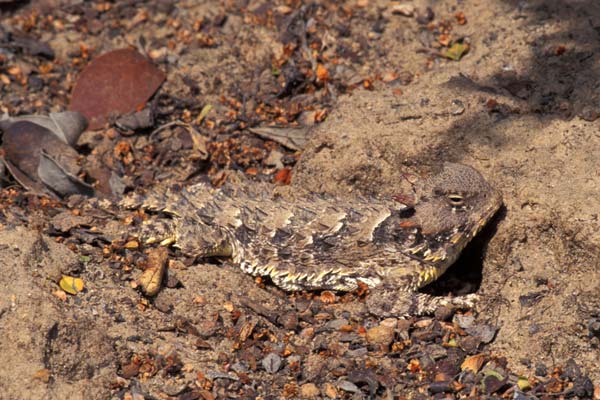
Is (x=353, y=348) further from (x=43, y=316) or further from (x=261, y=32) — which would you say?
(x=261, y=32)

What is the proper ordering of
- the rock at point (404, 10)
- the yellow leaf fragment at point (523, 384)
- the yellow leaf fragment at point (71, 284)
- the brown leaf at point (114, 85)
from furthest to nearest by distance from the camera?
the rock at point (404, 10) → the brown leaf at point (114, 85) → the yellow leaf fragment at point (71, 284) → the yellow leaf fragment at point (523, 384)

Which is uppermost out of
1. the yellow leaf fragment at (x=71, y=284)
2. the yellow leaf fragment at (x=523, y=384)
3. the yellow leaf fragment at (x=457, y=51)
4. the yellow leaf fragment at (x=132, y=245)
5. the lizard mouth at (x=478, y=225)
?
the yellow leaf fragment at (x=457, y=51)

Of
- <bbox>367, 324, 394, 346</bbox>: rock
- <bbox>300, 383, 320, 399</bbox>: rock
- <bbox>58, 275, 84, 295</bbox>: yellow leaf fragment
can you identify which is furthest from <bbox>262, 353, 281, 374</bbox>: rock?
<bbox>58, 275, 84, 295</bbox>: yellow leaf fragment

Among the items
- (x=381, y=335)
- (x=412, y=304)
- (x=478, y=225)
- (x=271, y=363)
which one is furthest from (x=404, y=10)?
(x=271, y=363)

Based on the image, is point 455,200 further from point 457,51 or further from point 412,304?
point 457,51

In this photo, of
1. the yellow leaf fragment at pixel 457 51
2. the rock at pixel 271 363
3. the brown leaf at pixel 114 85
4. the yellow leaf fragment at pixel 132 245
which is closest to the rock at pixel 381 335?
the rock at pixel 271 363

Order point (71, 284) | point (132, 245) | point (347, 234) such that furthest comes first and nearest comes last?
point (132, 245) < point (347, 234) < point (71, 284)

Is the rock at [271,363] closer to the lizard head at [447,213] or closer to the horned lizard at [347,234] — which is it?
the horned lizard at [347,234]
